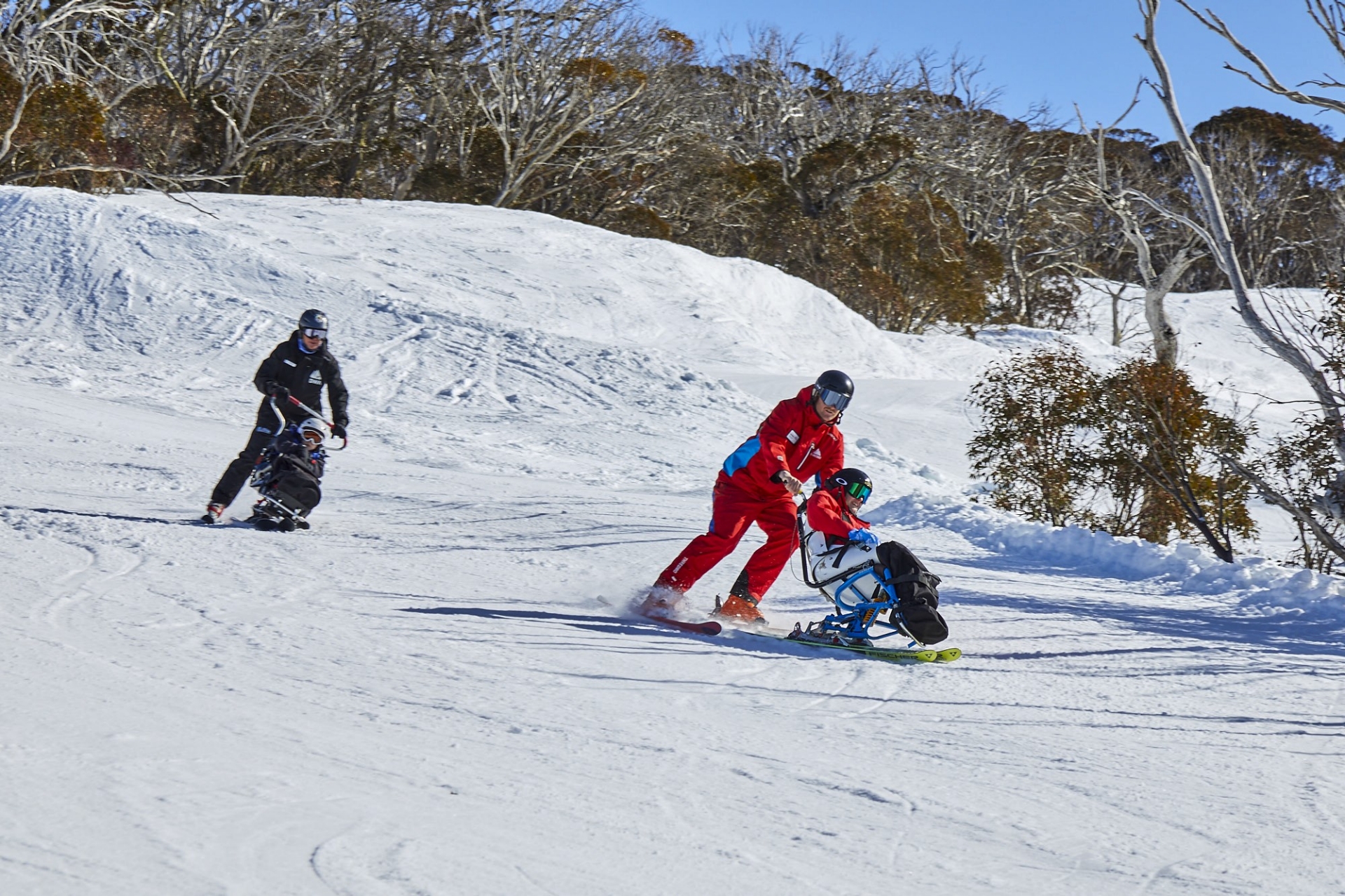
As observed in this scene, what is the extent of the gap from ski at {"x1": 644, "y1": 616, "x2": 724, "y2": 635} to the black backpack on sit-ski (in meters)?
0.87

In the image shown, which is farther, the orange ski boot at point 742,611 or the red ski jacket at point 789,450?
the orange ski boot at point 742,611

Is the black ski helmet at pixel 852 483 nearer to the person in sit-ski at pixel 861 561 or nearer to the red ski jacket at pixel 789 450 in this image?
the person in sit-ski at pixel 861 561

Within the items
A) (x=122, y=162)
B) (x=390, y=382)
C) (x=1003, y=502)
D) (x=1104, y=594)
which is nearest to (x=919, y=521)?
(x=1003, y=502)

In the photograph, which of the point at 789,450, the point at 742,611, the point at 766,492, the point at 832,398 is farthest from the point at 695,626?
the point at 832,398

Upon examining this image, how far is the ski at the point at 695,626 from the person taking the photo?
616cm

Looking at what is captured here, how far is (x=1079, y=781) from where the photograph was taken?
4082 mm

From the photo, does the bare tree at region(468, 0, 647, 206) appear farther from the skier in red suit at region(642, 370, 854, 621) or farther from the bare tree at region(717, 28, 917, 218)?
the skier in red suit at region(642, 370, 854, 621)

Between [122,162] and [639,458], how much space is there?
18789 millimetres

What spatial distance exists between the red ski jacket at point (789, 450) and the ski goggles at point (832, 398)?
2.9 inches

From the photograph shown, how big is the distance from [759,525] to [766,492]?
0.17 metres

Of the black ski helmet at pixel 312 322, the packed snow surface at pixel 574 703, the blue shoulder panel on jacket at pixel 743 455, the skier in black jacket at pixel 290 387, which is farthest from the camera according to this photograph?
the skier in black jacket at pixel 290 387

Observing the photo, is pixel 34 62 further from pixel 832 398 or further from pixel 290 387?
pixel 832 398

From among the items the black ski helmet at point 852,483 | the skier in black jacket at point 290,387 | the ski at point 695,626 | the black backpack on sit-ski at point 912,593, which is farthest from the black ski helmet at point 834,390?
the skier in black jacket at point 290,387

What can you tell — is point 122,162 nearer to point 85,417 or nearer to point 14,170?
point 14,170
